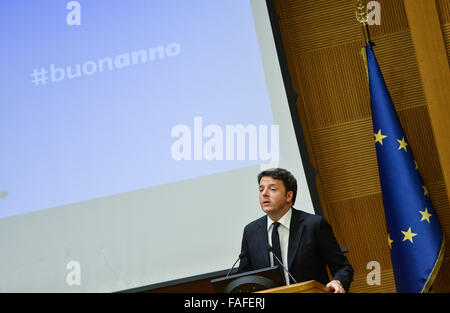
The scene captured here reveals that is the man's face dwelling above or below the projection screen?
below

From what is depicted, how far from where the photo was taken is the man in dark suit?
2.67 meters

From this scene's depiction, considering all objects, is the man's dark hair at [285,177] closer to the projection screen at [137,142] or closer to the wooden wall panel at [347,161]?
the projection screen at [137,142]

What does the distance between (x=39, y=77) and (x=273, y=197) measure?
A: 92.8 inches

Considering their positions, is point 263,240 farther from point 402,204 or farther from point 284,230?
point 402,204

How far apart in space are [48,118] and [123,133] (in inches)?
23.1

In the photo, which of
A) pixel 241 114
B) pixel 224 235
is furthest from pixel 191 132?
pixel 224 235

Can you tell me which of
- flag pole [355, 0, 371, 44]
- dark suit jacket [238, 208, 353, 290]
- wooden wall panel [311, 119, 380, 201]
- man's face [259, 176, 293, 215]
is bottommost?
dark suit jacket [238, 208, 353, 290]

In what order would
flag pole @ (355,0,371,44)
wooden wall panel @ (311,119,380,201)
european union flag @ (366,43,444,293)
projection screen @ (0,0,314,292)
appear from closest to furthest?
european union flag @ (366,43,444,293)
projection screen @ (0,0,314,292)
flag pole @ (355,0,371,44)
wooden wall panel @ (311,119,380,201)

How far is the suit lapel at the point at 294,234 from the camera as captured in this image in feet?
8.84

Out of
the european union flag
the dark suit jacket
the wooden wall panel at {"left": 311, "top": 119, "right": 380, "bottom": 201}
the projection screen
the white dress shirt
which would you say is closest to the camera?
the dark suit jacket

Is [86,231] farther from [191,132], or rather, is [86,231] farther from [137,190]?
[191,132]

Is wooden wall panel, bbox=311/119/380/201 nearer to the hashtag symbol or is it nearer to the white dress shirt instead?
the white dress shirt

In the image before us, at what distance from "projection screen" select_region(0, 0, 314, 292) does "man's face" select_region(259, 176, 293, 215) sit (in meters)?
1.14

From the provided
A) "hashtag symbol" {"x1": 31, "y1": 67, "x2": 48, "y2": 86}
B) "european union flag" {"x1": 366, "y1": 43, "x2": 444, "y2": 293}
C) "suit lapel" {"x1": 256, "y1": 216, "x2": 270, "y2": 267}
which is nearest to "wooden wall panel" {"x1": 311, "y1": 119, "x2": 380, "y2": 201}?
"european union flag" {"x1": 366, "y1": 43, "x2": 444, "y2": 293}
